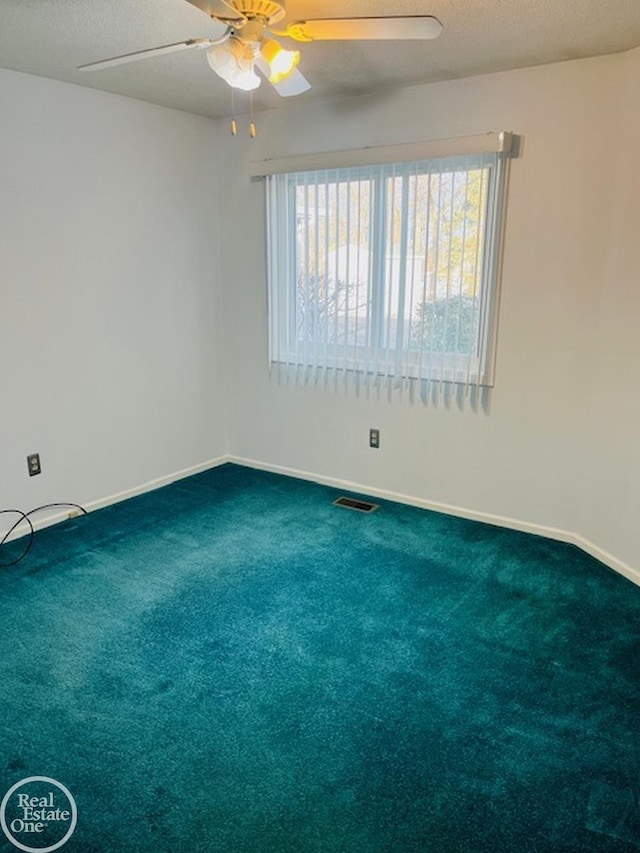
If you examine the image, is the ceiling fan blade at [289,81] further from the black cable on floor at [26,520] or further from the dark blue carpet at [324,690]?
the black cable on floor at [26,520]

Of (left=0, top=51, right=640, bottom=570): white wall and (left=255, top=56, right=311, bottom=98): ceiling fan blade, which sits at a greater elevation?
(left=255, top=56, right=311, bottom=98): ceiling fan blade

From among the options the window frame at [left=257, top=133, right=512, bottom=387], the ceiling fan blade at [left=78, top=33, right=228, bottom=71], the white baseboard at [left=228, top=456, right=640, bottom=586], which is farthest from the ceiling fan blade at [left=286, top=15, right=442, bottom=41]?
the white baseboard at [left=228, top=456, right=640, bottom=586]

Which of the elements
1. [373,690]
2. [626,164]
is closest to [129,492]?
[373,690]

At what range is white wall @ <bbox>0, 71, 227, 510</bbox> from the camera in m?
3.04

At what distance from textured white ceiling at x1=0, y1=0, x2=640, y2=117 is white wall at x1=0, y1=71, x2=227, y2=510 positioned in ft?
1.01

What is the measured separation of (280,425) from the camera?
415 centimetres

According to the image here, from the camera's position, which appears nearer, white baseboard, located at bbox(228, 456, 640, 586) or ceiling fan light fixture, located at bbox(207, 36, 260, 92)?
ceiling fan light fixture, located at bbox(207, 36, 260, 92)

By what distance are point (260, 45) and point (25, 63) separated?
1503mm

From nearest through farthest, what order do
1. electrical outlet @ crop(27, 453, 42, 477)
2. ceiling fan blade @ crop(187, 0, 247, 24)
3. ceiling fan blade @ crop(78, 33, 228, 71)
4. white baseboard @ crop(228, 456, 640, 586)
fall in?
ceiling fan blade @ crop(187, 0, 247, 24)
ceiling fan blade @ crop(78, 33, 228, 71)
white baseboard @ crop(228, 456, 640, 586)
electrical outlet @ crop(27, 453, 42, 477)

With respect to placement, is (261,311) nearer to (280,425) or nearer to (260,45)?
(280,425)

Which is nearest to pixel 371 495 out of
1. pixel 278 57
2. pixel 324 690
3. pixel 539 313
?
pixel 539 313

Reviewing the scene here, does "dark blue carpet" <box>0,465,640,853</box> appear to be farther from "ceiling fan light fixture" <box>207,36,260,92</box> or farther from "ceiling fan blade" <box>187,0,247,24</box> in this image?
"ceiling fan blade" <box>187,0,247,24</box>

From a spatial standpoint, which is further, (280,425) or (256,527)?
(280,425)

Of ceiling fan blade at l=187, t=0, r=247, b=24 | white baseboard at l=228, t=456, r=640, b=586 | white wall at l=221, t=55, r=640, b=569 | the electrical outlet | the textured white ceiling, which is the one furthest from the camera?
the electrical outlet
